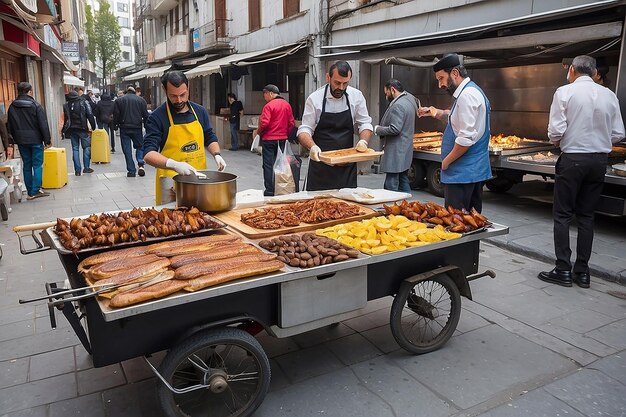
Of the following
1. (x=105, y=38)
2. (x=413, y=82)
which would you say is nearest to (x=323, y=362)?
(x=413, y=82)

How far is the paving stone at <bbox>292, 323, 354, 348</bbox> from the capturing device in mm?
3746

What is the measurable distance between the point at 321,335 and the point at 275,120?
568 centimetres

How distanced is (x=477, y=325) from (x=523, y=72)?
8506 mm

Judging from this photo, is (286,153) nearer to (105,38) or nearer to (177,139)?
(177,139)

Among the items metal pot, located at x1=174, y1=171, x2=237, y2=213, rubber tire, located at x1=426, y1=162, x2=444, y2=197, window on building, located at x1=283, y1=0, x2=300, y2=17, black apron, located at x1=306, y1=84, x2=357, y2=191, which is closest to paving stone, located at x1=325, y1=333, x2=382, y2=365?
metal pot, located at x1=174, y1=171, x2=237, y2=213

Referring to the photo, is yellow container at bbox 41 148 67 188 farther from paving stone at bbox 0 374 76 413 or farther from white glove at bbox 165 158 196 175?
paving stone at bbox 0 374 76 413

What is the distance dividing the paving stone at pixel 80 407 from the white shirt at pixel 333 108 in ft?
9.90

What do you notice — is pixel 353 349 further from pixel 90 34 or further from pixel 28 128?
pixel 90 34

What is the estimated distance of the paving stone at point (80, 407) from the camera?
286 cm

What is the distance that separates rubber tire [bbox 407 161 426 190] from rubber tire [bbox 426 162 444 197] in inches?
9.6

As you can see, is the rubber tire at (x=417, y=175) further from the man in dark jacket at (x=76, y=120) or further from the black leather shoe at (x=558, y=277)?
the man in dark jacket at (x=76, y=120)

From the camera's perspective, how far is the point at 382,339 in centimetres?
380

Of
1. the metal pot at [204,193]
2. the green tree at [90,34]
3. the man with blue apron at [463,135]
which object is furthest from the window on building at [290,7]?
the green tree at [90,34]

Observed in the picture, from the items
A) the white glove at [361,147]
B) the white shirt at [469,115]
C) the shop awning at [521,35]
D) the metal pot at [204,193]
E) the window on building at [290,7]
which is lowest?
the metal pot at [204,193]
